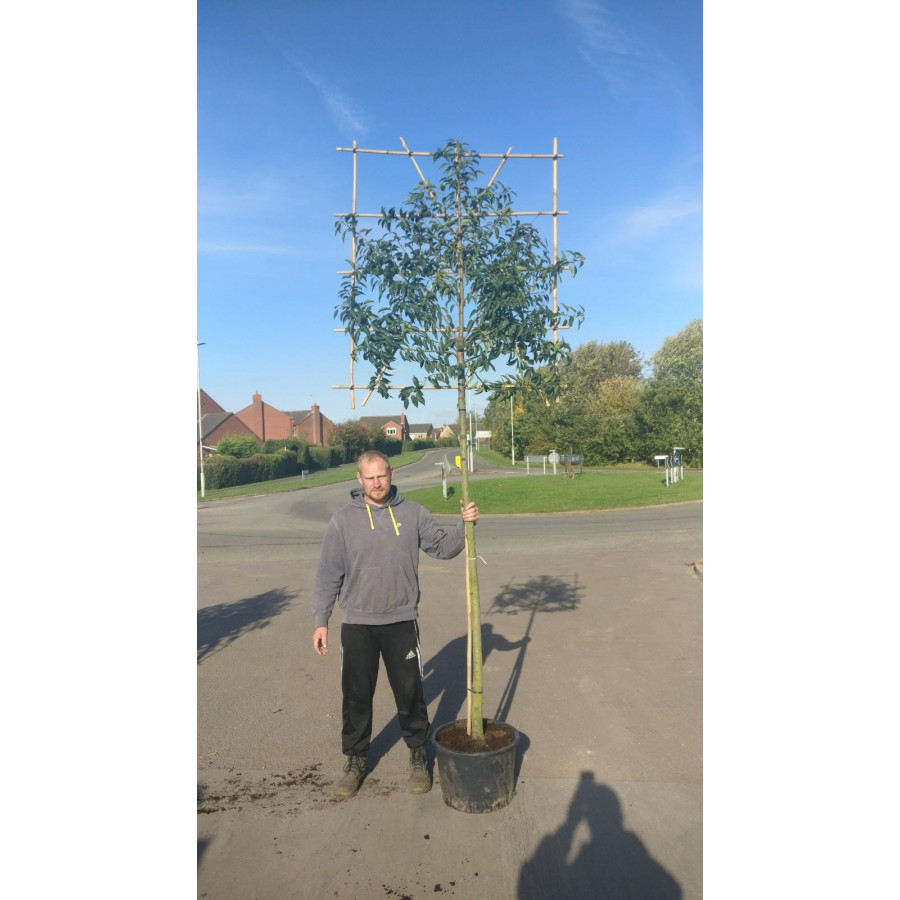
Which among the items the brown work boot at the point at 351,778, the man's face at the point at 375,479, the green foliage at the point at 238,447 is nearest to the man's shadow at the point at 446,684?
the brown work boot at the point at 351,778

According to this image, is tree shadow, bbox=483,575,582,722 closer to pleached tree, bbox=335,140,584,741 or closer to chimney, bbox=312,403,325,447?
pleached tree, bbox=335,140,584,741

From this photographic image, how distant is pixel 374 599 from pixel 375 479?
0.68 metres

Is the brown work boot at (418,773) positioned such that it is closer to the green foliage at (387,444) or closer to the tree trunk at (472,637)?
the tree trunk at (472,637)

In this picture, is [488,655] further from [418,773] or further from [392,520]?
[392,520]

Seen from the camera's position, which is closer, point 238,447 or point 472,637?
point 472,637

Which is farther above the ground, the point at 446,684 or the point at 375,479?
the point at 375,479

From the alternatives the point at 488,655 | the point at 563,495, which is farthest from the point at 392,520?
the point at 563,495

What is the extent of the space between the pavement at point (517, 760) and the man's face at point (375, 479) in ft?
5.45

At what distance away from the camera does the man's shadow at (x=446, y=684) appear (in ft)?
15.3

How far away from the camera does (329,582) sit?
4.06m

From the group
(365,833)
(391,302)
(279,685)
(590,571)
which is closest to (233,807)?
(365,833)

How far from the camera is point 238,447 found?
4038 centimetres

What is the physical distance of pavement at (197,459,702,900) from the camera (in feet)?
10.2

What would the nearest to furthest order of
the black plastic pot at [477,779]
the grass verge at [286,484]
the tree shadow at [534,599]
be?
the black plastic pot at [477,779] < the tree shadow at [534,599] < the grass verge at [286,484]
